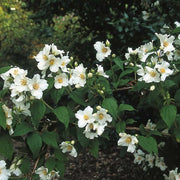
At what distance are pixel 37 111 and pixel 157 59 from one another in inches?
29.6

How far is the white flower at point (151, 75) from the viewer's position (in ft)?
5.24

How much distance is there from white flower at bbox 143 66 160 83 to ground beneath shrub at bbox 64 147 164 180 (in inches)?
80.7

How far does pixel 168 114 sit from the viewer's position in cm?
160

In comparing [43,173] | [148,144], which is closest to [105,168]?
[43,173]

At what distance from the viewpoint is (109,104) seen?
1666mm

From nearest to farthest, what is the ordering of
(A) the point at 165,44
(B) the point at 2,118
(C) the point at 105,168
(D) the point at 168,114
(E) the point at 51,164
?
(B) the point at 2,118 < (D) the point at 168,114 < (E) the point at 51,164 < (A) the point at 165,44 < (C) the point at 105,168

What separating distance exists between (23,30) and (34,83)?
5.51 m

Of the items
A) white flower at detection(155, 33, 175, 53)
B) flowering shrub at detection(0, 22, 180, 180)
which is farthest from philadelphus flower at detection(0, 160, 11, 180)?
white flower at detection(155, 33, 175, 53)

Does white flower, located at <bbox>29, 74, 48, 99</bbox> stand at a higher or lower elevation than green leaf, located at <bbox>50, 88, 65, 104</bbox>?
higher

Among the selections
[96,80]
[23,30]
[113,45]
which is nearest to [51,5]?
[113,45]

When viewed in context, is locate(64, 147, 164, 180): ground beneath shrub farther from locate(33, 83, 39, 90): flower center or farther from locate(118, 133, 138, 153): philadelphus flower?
locate(33, 83, 39, 90): flower center

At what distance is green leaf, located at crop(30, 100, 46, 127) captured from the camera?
5.00 feet

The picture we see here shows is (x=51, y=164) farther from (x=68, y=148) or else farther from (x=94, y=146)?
(x=94, y=146)

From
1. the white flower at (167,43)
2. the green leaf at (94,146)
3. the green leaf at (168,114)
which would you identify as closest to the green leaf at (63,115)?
the green leaf at (94,146)
